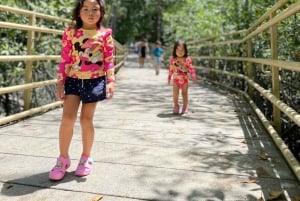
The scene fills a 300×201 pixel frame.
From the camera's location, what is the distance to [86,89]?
277 cm

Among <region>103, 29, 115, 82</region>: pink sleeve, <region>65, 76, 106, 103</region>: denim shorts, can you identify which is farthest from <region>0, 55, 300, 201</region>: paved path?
<region>103, 29, 115, 82</region>: pink sleeve

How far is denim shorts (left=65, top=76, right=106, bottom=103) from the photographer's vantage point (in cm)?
276

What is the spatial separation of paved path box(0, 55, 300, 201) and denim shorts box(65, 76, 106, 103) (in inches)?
20.8

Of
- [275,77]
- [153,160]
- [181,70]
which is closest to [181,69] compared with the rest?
[181,70]

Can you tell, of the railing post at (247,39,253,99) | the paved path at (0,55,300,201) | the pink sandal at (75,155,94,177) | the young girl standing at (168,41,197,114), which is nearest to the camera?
the paved path at (0,55,300,201)

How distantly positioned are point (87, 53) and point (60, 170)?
81cm

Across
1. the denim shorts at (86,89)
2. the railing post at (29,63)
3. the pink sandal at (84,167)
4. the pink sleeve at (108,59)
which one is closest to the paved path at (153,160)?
the pink sandal at (84,167)

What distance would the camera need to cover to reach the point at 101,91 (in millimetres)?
2820

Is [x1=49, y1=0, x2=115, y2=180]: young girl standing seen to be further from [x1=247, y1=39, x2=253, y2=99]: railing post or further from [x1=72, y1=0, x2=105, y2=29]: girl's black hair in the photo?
[x1=247, y1=39, x2=253, y2=99]: railing post

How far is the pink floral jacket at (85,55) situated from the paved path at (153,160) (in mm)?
691

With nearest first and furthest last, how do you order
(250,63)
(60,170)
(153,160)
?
1. (60,170)
2. (153,160)
3. (250,63)

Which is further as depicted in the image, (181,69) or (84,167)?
(181,69)

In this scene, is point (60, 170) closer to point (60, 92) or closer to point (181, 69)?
point (60, 92)

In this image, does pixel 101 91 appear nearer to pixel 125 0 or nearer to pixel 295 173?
pixel 295 173
